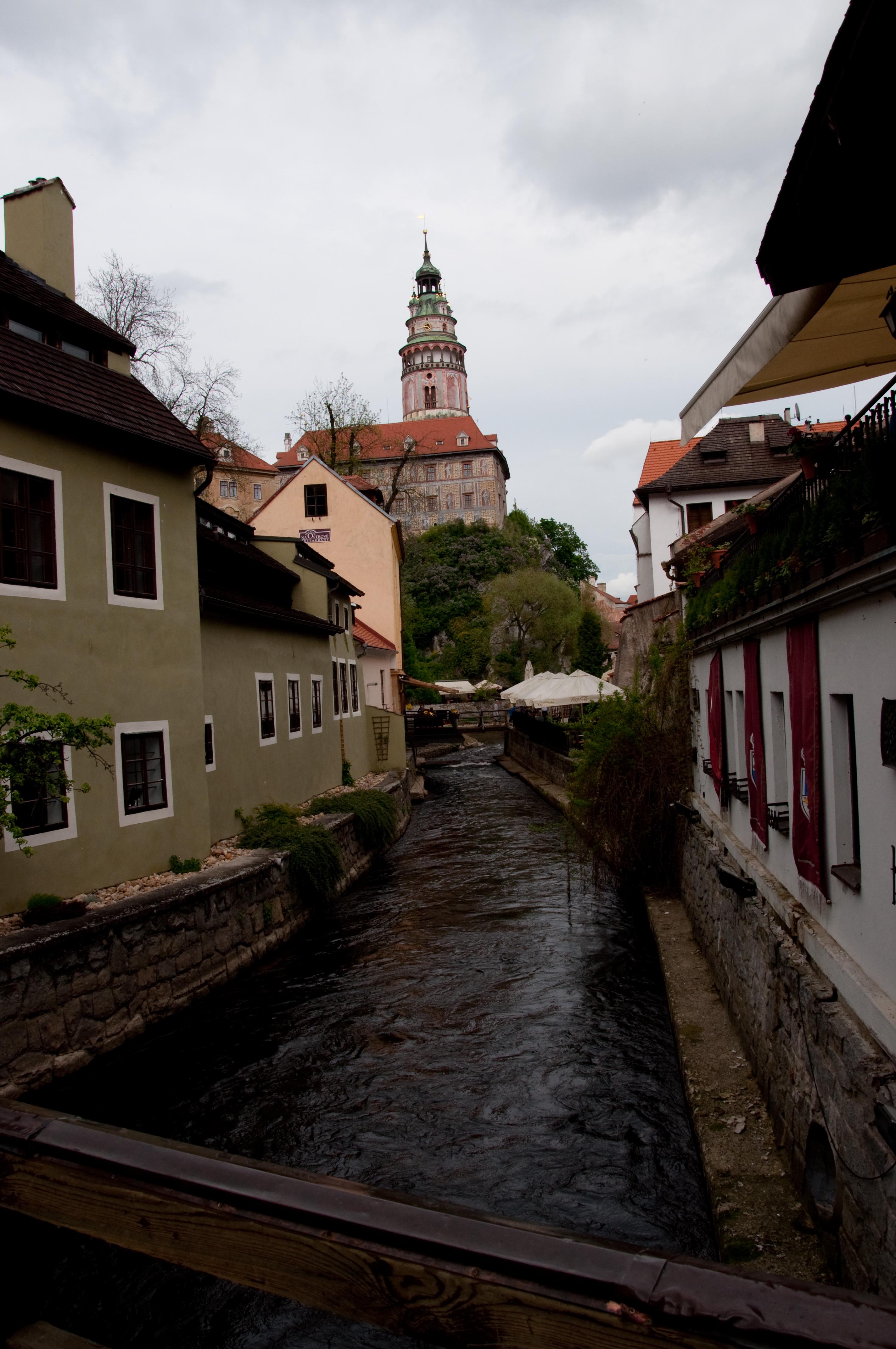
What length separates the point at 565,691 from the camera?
2934 centimetres

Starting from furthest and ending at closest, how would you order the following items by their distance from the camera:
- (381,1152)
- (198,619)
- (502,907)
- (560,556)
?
(560,556) → (502,907) → (198,619) → (381,1152)

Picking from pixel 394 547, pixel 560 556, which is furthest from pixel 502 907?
pixel 560 556

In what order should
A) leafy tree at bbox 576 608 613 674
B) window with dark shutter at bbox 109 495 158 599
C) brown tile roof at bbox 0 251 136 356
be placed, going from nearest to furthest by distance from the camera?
brown tile roof at bbox 0 251 136 356 < window with dark shutter at bbox 109 495 158 599 < leafy tree at bbox 576 608 613 674

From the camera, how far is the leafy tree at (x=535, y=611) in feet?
209

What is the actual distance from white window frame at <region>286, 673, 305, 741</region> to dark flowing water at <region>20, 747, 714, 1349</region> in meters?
5.09

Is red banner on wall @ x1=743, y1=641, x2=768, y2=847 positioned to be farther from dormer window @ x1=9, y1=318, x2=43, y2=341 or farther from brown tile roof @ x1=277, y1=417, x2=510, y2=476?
brown tile roof @ x1=277, y1=417, x2=510, y2=476

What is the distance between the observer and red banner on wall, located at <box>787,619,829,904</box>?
17.5 feet

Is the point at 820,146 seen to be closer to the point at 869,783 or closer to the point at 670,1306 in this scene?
the point at 869,783

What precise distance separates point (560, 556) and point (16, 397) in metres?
75.3

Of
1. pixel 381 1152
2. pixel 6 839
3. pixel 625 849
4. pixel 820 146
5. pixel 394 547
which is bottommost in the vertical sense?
pixel 381 1152

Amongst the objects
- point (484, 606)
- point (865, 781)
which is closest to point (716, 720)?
point (865, 781)

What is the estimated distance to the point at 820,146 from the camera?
10.7 feet

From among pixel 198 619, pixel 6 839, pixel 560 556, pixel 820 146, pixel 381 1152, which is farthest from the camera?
pixel 560 556

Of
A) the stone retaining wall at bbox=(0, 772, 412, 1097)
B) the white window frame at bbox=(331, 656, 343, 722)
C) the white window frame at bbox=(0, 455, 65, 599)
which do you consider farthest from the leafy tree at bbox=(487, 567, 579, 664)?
the white window frame at bbox=(0, 455, 65, 599)
